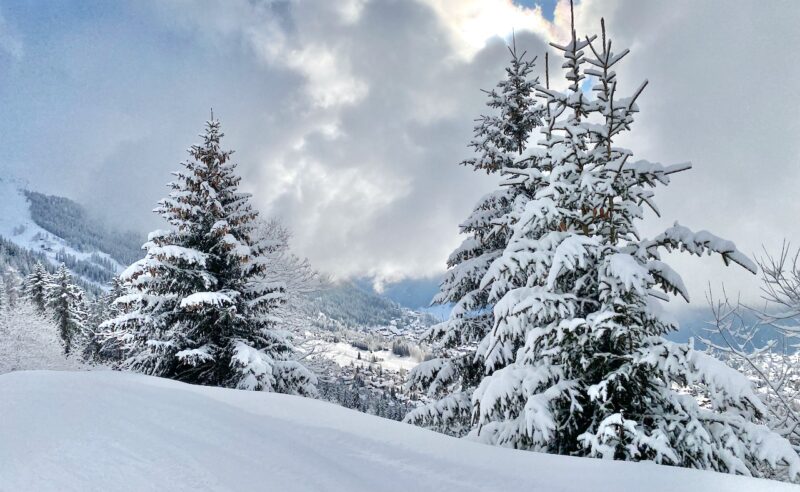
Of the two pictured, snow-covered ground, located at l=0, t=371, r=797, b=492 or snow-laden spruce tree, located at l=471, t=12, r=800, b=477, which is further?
snow-laden spruce tree, located at l=471, t=12, r=800, b=477

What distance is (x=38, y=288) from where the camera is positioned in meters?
46.8

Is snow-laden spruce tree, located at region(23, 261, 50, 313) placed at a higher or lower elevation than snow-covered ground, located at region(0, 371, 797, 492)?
higher

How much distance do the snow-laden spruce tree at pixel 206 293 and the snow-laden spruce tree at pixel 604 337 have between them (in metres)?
8.30

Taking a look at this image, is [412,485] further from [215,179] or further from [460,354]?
[215,179]

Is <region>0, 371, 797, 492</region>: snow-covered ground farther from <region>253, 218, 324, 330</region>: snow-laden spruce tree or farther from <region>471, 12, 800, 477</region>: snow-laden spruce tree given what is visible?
<region>253, 218, 324, 330</region>: snow-laden spruce tree

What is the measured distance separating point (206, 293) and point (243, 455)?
9361mm

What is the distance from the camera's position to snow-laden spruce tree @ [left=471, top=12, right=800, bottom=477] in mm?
4484

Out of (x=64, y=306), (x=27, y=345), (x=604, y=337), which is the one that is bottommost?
(x=27, y=345)

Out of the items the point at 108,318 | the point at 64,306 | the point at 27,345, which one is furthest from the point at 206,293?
the point at 64,306

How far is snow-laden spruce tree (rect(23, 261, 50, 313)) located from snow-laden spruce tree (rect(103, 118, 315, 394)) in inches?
1682

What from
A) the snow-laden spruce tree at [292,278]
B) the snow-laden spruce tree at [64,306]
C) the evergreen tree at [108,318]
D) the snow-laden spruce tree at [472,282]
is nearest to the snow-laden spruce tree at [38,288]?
the snow-laden spruce tree at [64,306]

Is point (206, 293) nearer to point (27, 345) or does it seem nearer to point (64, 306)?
point (27, 345)

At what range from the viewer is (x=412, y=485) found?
3.08 metres

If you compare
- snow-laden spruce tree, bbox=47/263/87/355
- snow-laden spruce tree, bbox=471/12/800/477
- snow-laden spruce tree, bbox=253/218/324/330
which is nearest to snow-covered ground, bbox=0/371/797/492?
snow-laden spruce tree, bbox=471/12/800/477
